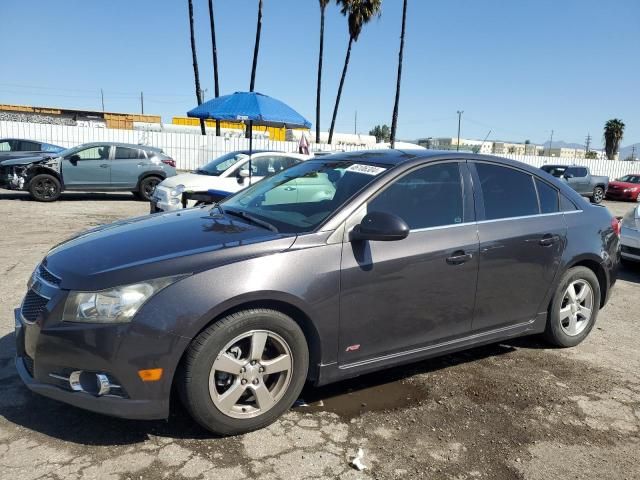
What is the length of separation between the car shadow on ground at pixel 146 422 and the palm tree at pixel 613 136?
58.1 meters

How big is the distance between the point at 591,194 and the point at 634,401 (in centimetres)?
2207

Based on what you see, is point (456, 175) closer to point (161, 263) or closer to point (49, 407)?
point (161, 263)

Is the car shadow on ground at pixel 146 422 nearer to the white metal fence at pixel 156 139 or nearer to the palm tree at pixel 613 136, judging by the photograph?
the white metal fence at pixel 156 139

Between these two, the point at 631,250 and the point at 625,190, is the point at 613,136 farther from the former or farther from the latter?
the point at 631,250

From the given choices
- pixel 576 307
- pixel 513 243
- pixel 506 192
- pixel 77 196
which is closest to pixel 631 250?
pixel 576 307

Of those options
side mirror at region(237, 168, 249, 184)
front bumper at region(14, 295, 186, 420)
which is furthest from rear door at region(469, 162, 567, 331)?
side mirror at region(237, 168, 249, 184)

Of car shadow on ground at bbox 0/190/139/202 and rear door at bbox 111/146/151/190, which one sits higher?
rear door at bbox 111/146/151/190

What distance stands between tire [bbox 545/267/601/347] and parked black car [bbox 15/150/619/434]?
23 millimetres

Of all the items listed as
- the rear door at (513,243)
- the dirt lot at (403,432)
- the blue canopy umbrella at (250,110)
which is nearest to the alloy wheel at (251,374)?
the dirt lot at (403,432)

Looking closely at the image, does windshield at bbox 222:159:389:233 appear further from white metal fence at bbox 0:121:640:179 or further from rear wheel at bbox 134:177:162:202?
white metal fence at bbox 0:121:640:179

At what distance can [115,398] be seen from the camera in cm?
255

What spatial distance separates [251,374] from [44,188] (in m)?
12.8

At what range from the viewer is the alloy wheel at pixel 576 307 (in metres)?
4.26

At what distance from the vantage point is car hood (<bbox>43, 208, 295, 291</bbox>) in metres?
2.61
